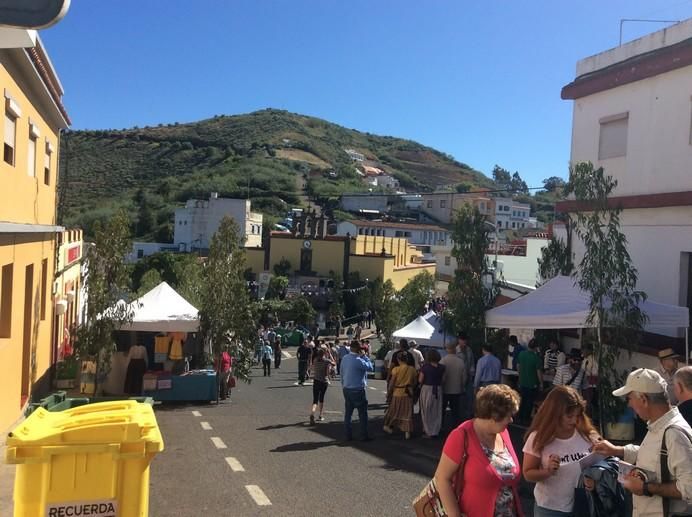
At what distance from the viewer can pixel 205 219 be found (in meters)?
77.5

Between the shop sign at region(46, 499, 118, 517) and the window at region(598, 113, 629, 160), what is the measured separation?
12.2m

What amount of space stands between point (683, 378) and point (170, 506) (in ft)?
15.7

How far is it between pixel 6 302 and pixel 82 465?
26.6 ft

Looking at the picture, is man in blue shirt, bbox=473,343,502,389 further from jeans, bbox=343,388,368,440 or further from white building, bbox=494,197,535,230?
white building, bbox=494,197,535,230

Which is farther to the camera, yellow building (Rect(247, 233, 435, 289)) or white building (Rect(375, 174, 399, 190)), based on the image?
white building (Rect(375, 174, 399, 190))

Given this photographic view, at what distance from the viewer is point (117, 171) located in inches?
4830

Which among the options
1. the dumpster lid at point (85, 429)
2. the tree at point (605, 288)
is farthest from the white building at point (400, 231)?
the dumpster lid at point (85, 429)

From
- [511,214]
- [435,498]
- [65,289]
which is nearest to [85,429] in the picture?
[435,498]

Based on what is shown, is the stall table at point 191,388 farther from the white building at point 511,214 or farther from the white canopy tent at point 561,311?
the white building at point 511,214

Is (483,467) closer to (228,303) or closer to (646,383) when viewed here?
(646,383)

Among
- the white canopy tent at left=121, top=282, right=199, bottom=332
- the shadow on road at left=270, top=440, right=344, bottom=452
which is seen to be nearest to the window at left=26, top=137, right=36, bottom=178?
the white canopy tent at left=121, top=282, right=199, bottom=332

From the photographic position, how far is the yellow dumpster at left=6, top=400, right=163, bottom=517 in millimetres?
4625

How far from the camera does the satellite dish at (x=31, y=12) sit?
3.75 meters

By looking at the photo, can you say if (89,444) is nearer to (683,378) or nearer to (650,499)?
(650,499)
